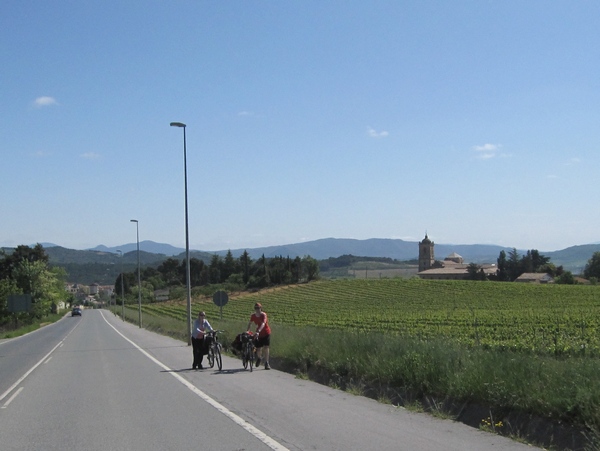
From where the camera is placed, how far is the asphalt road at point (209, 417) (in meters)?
8.16

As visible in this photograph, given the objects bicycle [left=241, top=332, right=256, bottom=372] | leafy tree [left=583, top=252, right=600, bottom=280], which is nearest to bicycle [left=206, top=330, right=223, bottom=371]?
bicycle [left=241, top=332, right=256, bottom=372]

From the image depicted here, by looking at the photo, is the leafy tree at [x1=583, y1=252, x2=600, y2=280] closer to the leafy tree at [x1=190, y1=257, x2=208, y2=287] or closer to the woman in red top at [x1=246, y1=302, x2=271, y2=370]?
the leafy tree at [x1=190, y1=257, x2=208, y2=287]

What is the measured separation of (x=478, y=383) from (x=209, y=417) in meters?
4.26

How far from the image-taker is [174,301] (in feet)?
458

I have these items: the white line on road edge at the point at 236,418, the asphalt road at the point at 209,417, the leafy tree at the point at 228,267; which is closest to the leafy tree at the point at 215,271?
the leafy tree at the point at 228,267

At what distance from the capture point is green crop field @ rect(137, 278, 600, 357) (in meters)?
42.6

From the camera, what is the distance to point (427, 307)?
70.1 metres

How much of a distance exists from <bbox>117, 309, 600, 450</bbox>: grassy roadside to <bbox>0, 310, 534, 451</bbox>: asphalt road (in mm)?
411

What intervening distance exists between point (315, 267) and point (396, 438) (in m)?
137

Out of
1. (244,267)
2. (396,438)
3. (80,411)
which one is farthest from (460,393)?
(244,267)

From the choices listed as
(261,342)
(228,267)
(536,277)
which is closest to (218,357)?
(261,342)

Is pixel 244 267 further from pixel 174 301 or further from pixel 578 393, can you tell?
pixel 578 393

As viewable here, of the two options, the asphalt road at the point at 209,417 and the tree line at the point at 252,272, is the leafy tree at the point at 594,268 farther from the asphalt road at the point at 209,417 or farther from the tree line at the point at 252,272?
the asphalt road at the point at 209,417

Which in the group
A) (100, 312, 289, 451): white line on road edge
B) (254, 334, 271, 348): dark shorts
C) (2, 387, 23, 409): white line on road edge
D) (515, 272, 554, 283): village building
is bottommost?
(515, 272, 554, 283): village building
